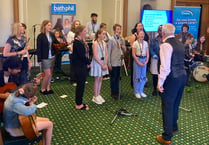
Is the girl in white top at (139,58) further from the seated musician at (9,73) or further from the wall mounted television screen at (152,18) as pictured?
the wall mounted television screen at (152,18)

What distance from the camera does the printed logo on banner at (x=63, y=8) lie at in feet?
26.8

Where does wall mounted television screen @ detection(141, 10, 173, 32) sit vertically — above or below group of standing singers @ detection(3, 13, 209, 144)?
above

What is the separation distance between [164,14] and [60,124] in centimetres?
559

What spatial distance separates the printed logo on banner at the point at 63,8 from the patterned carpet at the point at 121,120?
124 inches

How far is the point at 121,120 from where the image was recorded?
4.41 meters

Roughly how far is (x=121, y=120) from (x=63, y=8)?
5057mm

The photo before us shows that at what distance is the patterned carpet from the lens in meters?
3.82

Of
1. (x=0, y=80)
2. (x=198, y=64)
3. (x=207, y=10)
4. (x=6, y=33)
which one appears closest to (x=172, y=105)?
(x=0, y=80)

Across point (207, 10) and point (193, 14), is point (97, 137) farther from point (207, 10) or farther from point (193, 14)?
point (207, 10)

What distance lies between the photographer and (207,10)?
10.1 meters

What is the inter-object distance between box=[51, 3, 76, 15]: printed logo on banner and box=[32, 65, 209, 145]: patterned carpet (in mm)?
3137

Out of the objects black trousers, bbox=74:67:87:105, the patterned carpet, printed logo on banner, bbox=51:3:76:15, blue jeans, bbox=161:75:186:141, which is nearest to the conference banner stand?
printed logo on banner, bbox=51:3:76:15

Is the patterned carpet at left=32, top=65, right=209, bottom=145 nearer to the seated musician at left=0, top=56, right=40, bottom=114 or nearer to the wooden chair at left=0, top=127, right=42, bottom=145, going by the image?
the wooden chair at left=0, top=127, right=42, bottom=145

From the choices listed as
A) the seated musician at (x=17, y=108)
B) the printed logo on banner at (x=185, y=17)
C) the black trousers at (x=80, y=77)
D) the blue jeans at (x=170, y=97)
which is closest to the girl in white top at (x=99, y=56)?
the black trousers at (x=80, y=77)
